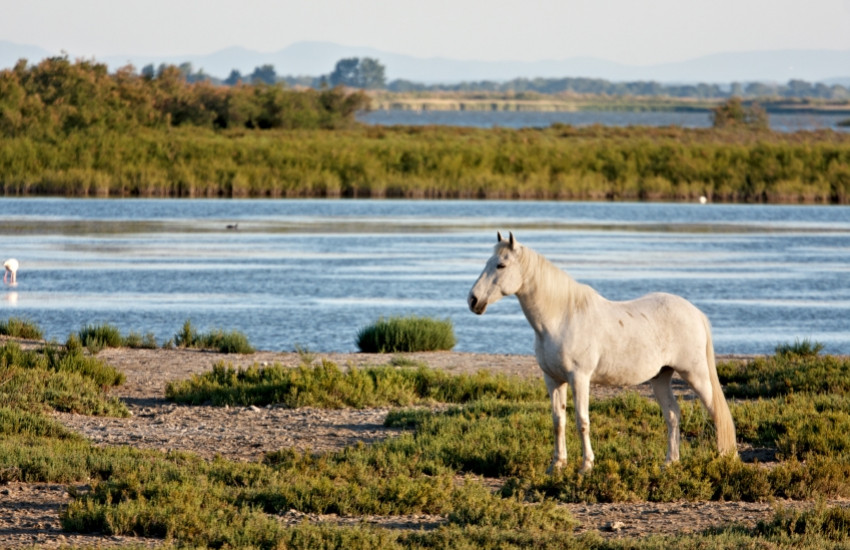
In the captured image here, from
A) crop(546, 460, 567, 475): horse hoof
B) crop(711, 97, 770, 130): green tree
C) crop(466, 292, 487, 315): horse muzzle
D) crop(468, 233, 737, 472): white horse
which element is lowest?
crop(546, 460, 567, 475): horse hoof

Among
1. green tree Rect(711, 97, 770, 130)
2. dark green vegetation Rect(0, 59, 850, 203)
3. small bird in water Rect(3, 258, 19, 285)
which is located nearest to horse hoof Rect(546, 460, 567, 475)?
small bird in water Rect(3, 258, 19, 285)

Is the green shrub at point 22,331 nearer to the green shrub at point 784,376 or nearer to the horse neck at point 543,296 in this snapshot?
the green shrub at point 784,376

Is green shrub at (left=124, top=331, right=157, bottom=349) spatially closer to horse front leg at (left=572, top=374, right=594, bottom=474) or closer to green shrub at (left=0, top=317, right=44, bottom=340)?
green shrub at (left=0, top=317, right=44, bottom=340)

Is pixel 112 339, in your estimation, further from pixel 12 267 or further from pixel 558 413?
pixel 12 267

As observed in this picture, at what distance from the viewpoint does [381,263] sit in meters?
33.2

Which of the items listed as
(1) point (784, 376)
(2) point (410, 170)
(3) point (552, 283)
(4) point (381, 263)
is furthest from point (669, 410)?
(2) point (410, 170)

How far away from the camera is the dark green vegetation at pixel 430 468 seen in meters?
7.80

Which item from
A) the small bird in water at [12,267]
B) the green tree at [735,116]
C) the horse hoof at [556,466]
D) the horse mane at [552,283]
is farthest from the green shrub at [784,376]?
the green tree at [735,116]

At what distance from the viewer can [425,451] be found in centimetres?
1039

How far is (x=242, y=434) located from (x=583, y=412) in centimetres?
377

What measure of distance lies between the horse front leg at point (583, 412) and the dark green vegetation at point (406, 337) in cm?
915

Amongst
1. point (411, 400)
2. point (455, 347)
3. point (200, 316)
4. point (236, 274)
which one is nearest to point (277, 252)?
point (236, 274)

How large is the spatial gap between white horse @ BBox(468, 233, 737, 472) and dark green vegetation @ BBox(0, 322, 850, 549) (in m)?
0.49

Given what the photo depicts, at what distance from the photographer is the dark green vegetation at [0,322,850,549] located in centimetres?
780
